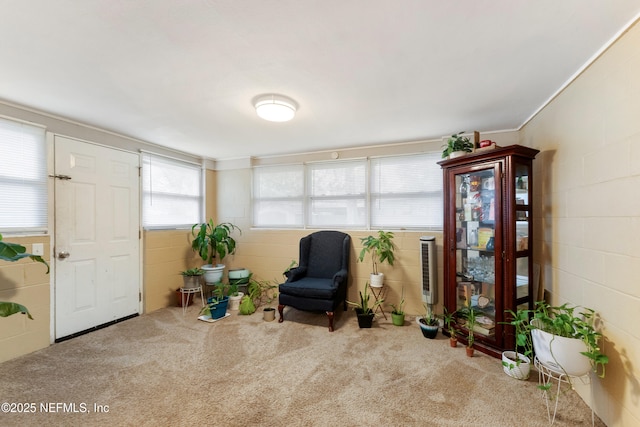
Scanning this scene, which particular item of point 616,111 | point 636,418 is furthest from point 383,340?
point 616,111

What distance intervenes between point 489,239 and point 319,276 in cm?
207

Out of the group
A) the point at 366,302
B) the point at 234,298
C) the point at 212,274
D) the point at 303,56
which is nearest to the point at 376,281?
the point at 366,302

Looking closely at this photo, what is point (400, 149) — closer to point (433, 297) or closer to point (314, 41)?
point (433, 297)

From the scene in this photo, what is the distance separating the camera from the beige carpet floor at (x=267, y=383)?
1704 millimetres

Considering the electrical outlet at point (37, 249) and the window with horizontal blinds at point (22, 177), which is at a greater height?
the window with horizontal blinds at point (22, 177)

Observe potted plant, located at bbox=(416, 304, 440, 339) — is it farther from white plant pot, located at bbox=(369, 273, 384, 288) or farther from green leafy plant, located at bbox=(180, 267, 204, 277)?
green leafy plant, located at bbox=(180, 267, 204, 277)

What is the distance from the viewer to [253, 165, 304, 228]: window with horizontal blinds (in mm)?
4191

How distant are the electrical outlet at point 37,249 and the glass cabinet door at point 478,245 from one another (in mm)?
4083

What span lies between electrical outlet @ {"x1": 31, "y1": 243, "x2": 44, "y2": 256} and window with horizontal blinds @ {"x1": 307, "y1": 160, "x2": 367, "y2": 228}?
2.95 metres

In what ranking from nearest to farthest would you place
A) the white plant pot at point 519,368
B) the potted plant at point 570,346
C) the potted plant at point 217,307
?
the potted plant at point 570,346
the white plant pot at point 519,368
the potted plant at point 217,307

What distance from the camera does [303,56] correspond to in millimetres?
1700

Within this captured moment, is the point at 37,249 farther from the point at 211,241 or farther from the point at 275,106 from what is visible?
the point at 275,106

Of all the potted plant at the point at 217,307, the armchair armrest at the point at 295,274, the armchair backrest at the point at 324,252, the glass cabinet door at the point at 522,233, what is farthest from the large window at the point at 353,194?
the potted plant at the point at 217,307

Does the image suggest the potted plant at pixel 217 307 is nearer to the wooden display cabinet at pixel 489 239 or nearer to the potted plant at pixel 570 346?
the wooden display cabinet at pixel 489 239
